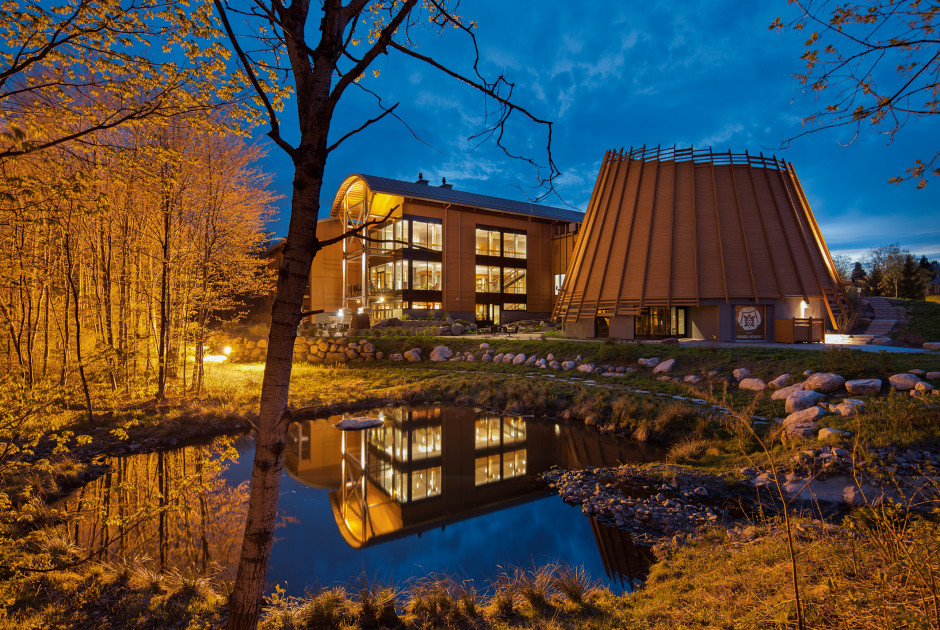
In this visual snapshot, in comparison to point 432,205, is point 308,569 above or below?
below

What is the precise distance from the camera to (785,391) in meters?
9.21

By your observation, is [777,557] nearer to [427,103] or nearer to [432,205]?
[427,103]

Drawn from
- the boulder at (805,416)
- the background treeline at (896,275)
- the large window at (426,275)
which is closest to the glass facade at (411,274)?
the large window at (426,275)

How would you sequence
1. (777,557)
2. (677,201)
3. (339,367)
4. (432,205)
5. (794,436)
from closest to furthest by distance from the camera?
1. (777,557)
2. (794,436)
3. (339,367)
4. (677,201)
5. (432,205)

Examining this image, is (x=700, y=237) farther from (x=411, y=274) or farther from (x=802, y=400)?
(x=411, y=274)

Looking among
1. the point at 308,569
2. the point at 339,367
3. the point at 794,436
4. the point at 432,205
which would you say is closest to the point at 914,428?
the point at 794,436

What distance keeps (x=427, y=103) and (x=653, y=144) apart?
770 inches

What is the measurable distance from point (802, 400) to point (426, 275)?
25.6 m

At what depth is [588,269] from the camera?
2077 centimetres

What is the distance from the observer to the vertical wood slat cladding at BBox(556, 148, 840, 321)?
17.9 metres

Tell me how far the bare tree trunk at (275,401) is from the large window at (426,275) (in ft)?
94.2

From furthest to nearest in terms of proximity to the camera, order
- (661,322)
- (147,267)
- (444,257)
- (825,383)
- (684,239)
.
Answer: (444,257) < (661,322) < (684,239) < (147,267) < (825,383)

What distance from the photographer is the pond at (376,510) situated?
4.95 metres

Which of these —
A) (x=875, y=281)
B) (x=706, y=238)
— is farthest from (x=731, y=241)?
(x=875, y=281)
